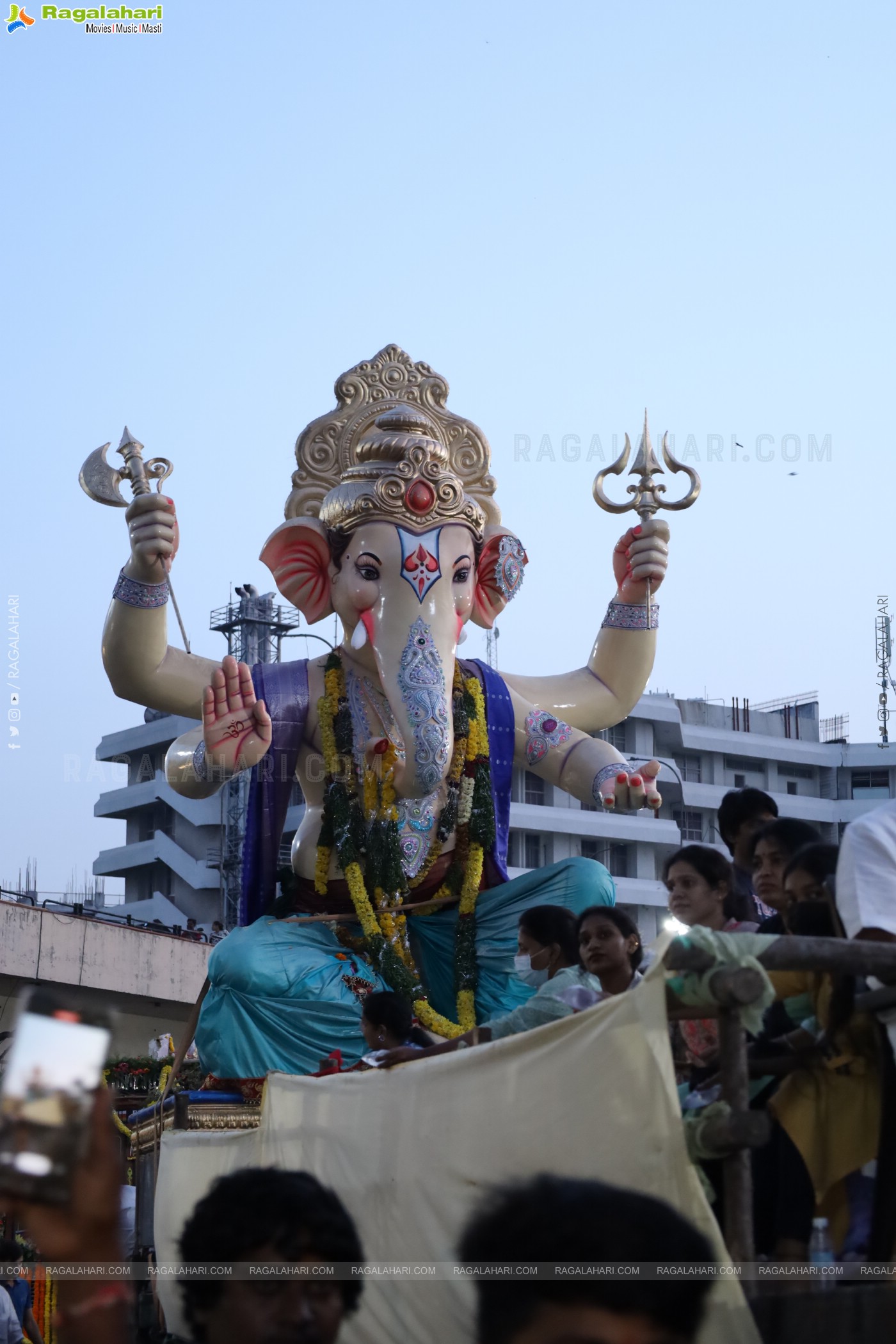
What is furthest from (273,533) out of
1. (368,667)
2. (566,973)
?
(566,973)

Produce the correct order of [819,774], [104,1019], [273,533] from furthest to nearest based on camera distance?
[819,774], [273,533], [104,1019]

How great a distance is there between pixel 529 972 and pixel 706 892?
105cm

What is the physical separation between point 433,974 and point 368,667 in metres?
1.24

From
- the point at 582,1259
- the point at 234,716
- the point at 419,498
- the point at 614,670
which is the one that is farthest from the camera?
the point at 614,670

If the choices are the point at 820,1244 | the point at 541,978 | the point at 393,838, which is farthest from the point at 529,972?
the point at 820,1244

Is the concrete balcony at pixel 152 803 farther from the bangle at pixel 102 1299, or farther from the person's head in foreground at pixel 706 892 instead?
the bangle at pixel 102 1299

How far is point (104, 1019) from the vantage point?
1796mm

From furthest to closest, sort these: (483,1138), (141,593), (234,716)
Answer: (141,593), (234,716), (483,1138)

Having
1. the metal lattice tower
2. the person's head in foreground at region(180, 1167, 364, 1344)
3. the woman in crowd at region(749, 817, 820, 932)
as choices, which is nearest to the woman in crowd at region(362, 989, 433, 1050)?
the woman in crowd at region(749, 817, 820, 932)

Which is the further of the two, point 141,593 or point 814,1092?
point 141,593

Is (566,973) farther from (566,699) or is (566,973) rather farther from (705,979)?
(566,699)

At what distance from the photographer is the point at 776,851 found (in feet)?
13.8

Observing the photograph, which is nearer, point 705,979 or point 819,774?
point 705,979

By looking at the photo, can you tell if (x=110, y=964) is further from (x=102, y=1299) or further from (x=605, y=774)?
(x=102, y=1299)
